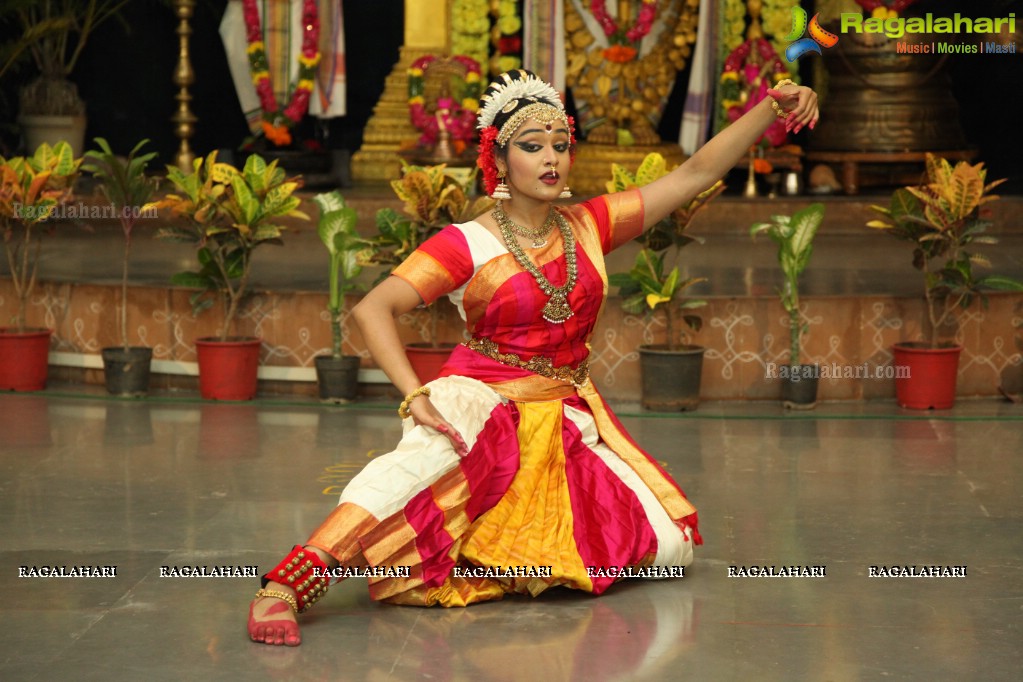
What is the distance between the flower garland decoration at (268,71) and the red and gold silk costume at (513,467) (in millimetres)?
5746

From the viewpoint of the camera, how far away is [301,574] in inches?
132

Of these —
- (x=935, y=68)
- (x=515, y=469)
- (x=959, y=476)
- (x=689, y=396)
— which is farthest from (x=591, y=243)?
(x=935, y=68)

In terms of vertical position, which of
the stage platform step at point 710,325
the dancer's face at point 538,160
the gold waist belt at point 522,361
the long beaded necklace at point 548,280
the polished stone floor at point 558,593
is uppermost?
the dancer's face at point 538,160

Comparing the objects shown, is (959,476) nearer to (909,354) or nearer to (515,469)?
(909,354)

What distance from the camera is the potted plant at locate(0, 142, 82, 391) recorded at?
5.99 metres

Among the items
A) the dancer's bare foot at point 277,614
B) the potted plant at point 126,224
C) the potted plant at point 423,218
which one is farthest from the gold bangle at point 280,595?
the potted plant at point 126,224

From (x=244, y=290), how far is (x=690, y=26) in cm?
429

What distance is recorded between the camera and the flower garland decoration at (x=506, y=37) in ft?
30.5

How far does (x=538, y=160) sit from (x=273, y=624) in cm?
119

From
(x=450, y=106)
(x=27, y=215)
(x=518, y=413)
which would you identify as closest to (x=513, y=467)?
(x=518, y=413)

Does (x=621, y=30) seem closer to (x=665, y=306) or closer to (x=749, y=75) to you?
(x=749, y=75)

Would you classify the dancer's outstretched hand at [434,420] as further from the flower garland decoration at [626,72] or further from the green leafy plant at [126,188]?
the flower garland decoration at [626,72]

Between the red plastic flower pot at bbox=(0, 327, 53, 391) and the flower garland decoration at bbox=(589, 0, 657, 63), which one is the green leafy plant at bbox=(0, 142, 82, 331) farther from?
the flower garland decoration at bbox=(589, 0, 657, 63)

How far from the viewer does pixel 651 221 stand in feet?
12.7
